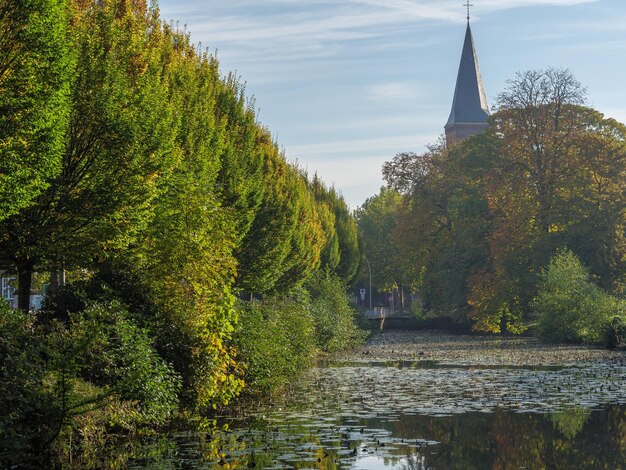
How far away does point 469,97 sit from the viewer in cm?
12344

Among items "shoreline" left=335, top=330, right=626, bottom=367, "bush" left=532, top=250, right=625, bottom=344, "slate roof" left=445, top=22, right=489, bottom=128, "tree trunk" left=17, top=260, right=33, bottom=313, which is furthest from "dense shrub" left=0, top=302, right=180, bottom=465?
"slate roof" left=445, top=22, right=489, bottom=128

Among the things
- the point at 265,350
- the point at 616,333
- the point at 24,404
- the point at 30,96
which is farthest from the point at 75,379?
the point at 616,333

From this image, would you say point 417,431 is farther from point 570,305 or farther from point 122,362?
point 570,305

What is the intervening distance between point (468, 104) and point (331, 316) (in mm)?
74827

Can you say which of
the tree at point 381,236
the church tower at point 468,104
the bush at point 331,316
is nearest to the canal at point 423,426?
the bush at point 331,316

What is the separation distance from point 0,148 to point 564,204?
48.8 metres

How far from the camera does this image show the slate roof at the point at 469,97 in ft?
398

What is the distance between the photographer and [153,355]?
784 inches

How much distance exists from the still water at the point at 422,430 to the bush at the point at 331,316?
62.9 ft

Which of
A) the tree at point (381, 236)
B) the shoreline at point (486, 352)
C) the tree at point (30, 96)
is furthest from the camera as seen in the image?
the tree at point (381, 236)

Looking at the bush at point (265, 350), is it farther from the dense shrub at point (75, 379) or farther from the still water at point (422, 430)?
the dense shrub at point (75, 379)

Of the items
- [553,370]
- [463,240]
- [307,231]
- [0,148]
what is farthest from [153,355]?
[463,240]

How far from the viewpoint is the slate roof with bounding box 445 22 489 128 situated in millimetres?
121312

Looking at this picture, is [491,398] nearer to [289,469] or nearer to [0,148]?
[289,469]
